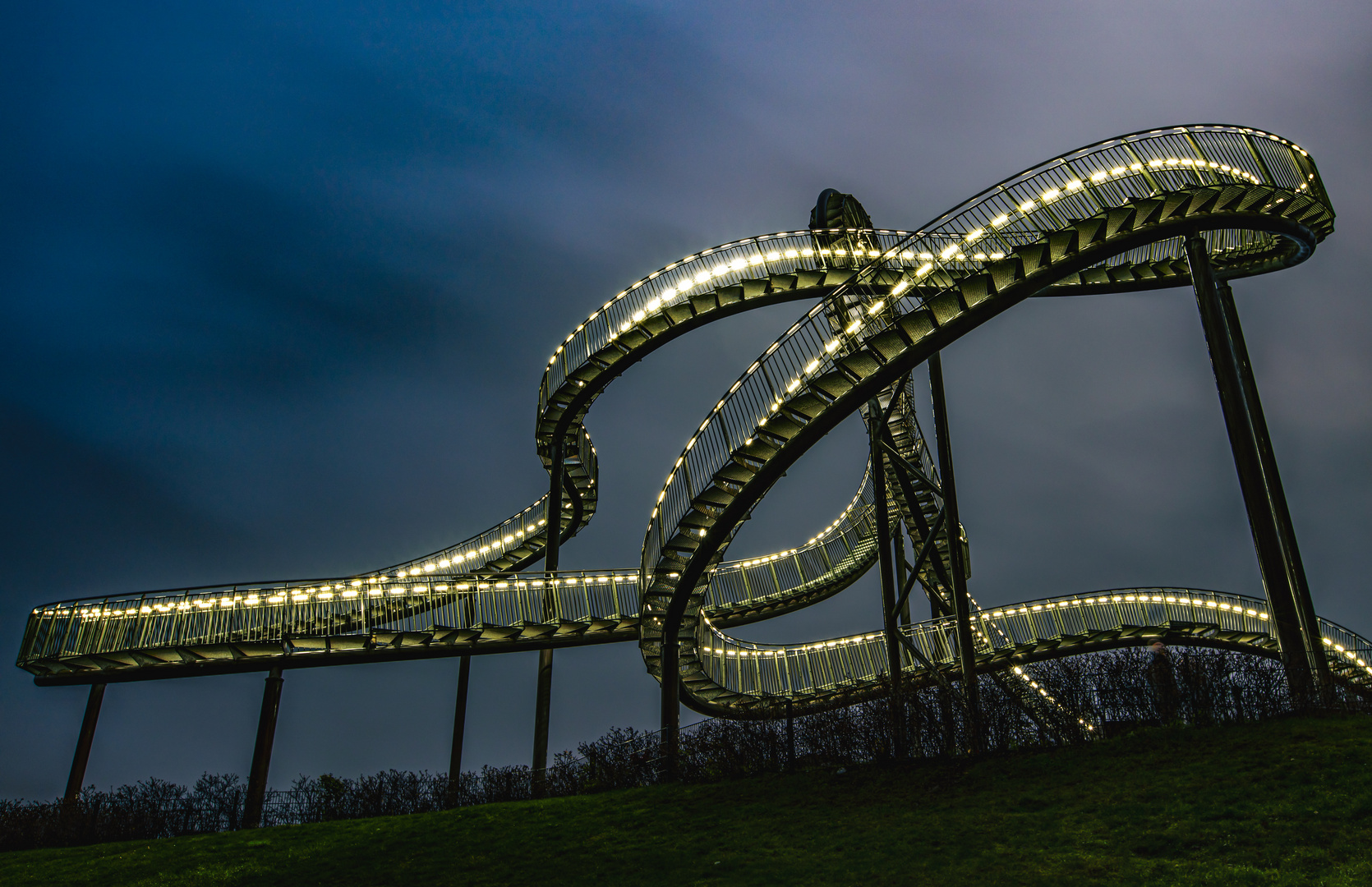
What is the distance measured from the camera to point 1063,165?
14.4 meters

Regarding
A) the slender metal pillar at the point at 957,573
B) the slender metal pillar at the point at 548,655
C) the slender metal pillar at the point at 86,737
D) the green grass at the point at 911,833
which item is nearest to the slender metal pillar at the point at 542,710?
the slender metal pillar at the point at 548,655

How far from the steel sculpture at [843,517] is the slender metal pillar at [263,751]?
0.06 meters

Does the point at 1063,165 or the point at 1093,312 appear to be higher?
the point at 1093,312

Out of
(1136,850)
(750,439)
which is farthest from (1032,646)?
(1136,850)

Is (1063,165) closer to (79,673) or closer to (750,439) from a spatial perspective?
(750,439)

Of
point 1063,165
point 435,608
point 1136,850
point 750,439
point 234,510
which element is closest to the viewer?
point 1136,850

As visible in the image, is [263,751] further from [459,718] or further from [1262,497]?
[1262,497]

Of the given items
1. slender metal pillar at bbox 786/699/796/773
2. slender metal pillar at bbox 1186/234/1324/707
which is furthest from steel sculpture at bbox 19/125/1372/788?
slender metal pillar at bbox 786/699/796/773

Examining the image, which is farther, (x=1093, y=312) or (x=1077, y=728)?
(x=1093, y=312)

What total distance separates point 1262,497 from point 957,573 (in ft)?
14.8

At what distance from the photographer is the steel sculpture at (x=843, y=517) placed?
504 inches

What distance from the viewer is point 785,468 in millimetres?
13211

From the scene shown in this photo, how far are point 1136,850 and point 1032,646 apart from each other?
1289cm

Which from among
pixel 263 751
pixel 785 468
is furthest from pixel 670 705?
pixel 263 751
